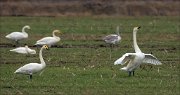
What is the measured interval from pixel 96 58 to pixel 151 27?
18.0 m

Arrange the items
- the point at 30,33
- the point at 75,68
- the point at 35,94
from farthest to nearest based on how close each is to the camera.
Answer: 1. the point at 30,33
2. the point at 75,68
3. the point at 35,94

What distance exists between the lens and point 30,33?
36.5m

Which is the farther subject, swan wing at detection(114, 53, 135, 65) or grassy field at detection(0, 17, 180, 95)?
swan wing at detection(114, 53, 135, 65)

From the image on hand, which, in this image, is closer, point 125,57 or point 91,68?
point 125,57

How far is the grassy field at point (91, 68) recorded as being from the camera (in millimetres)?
16141

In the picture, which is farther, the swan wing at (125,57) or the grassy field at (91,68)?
the swan wing at (125,57)

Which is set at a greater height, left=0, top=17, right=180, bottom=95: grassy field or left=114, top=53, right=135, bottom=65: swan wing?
left=114, top=53, right=135, bottom=65: swan wing

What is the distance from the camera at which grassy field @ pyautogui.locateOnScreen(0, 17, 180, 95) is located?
16.1 meters

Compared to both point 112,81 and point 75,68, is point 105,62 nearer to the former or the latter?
point 75,68

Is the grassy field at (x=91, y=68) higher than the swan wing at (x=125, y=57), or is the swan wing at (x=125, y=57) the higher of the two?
the swan wing at (x=125, y=57)

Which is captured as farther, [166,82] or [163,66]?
[163,66]

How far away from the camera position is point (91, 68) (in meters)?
20.7

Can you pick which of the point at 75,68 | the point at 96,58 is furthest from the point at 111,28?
the point at 75,68

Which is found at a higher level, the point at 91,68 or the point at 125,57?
the point at 125,57
